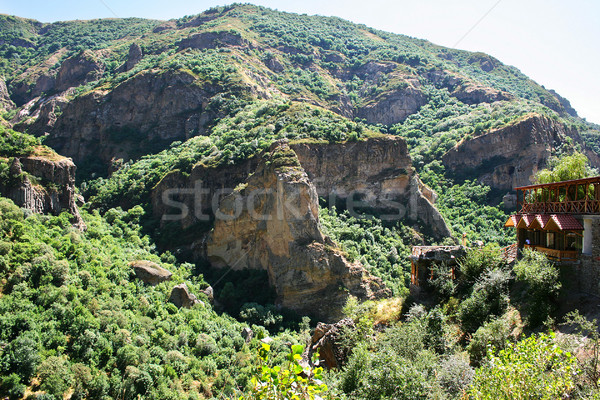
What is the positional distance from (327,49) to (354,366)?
383ft

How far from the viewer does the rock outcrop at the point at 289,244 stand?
36344 millimetres

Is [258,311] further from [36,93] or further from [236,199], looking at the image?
[36,93]

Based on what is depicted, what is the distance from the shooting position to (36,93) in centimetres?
8744

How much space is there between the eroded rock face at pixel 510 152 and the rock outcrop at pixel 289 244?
3350 cm

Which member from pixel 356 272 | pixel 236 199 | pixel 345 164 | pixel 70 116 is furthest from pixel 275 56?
pixel 356 272

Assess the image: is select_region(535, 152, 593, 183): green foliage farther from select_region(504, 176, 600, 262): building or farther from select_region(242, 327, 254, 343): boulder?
select_region(242, 327, 254, 343): boulder

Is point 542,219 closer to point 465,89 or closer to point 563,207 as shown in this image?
point 563,207

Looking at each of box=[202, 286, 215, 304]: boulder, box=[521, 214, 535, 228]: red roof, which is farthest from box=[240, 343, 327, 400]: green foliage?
box=[202, 286, 215, 304]: boulder

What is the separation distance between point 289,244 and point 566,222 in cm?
2485

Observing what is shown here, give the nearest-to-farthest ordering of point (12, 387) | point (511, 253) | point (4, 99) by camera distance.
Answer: point (12, 387) → point (511, 253) → point (4, 99)

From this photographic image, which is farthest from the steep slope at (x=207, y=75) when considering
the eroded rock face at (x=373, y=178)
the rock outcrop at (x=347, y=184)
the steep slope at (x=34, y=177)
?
the steep slope at (x=34, y=177)

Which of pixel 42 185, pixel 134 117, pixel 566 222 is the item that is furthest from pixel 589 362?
pixel 134 117

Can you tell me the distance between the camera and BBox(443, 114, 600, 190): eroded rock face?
5806 centimetres

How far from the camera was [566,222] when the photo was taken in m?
15.3
